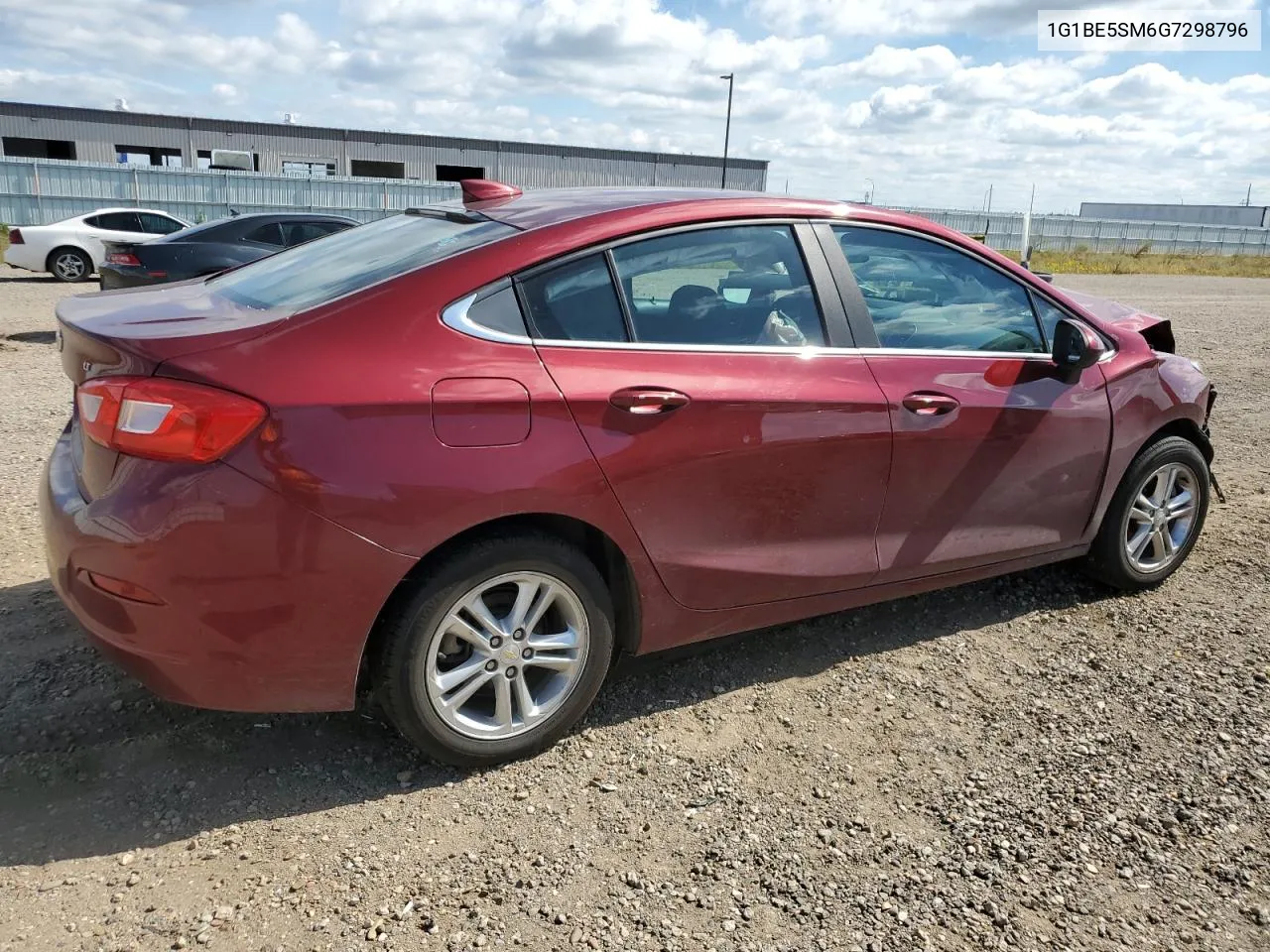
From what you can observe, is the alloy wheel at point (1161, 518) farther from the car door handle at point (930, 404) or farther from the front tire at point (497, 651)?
the front tire at point (497, 651)

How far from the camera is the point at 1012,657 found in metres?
3.83

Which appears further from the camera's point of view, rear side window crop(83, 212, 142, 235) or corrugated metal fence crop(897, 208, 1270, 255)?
corrugated metal fence crop(897, 208, 1270, 255)

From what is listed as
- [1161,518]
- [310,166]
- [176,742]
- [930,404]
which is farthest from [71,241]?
[310,166]

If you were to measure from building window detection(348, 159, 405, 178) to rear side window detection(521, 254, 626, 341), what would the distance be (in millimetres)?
44880

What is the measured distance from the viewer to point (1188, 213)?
75562 mm

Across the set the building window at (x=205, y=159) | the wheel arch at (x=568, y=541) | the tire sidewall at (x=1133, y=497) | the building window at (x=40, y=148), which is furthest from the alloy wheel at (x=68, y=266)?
the building window at (x=40, y=148)

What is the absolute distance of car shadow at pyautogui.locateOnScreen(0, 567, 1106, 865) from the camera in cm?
270

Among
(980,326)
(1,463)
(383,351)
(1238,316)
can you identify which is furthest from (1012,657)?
(1238,316)

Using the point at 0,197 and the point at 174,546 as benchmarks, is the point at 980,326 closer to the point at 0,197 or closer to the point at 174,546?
the point at 174,546

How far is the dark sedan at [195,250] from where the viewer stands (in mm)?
9773

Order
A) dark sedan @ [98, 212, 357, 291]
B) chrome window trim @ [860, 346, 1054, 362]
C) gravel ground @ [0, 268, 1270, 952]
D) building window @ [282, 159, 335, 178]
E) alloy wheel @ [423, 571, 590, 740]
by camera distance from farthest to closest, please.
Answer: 1. building window @ [282, 159, 335, 178]
2. dark sedan @ [98, 212, 357, 291]
3. chrome window trim @ [860, 346, 1054, 362]
4. alloy wheel @ [423, 571, 590, 740]
5. gravel ground @ [0, 268, 1270, 952]

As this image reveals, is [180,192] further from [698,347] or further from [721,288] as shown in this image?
[698,347]

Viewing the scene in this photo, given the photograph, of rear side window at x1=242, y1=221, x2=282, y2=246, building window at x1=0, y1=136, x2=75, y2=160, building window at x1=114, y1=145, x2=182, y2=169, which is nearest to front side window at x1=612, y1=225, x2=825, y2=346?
rear side window at x1=242, y1=221, x2=282, y2=246

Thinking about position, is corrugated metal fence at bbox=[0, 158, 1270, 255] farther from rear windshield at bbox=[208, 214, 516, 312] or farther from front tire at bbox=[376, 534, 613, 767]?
front tire at bbox=[376, 534, 613, 767]
